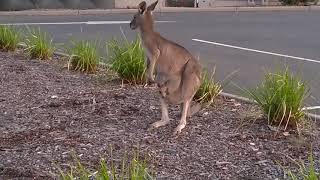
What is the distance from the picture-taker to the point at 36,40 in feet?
34.1

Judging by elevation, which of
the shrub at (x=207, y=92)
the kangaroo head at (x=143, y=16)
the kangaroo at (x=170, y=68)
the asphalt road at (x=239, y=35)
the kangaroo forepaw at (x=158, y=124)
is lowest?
the asphalt road at (x=239, y=35)

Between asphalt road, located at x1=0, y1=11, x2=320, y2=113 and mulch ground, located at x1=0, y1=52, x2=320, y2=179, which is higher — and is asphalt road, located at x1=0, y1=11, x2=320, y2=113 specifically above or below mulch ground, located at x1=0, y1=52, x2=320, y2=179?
below

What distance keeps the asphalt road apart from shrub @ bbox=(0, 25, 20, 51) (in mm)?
3310

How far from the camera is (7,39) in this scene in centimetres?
1132

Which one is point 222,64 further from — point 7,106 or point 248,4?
point 248,4

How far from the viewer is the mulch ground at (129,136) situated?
5.23m

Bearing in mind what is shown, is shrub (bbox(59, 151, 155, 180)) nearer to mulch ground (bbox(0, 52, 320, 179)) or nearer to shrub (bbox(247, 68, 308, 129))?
mulch ground (bbox(0, 52, 320, 179))

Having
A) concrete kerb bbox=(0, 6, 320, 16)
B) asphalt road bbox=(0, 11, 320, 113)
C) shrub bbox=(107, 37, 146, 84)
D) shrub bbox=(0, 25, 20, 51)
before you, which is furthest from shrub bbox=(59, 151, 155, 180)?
concrete kerb bbox=(0, 6, 320, 16)

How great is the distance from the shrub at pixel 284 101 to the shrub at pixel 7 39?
6.04 meters

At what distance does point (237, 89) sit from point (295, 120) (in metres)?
2.70

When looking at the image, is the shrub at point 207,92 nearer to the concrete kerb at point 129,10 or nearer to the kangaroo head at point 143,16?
the kangaroo head at point 143,16

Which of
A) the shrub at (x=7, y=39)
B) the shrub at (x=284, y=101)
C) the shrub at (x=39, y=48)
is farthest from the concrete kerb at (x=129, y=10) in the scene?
the shrub at (x=284, y=101)

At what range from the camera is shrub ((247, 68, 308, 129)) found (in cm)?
627

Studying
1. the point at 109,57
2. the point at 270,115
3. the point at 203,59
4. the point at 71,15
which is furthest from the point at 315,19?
the point at 270,115
